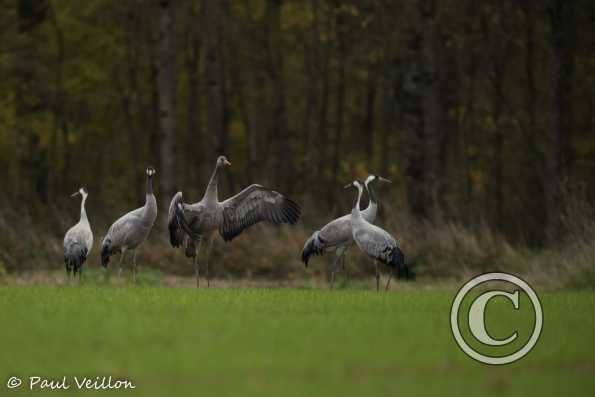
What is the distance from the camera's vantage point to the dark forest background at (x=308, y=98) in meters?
30.2

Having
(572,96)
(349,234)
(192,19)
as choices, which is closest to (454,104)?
(572,96)

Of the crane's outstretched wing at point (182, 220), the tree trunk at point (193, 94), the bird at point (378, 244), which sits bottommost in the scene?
the bird at point (378, 244)

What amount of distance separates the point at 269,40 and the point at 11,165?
16.2 m

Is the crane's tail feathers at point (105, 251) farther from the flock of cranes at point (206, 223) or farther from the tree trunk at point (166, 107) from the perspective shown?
the tree trunk at point (166, 107)

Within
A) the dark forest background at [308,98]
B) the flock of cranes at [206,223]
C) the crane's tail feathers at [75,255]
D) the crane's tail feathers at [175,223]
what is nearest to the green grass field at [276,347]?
the crane's tail feathers at [75,255]

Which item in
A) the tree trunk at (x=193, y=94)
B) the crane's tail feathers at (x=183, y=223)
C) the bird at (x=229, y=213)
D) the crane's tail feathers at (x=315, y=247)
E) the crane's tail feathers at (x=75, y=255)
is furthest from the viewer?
the tree trunk at (x=193, y=94)

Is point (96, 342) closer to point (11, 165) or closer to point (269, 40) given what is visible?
point (269, 40)

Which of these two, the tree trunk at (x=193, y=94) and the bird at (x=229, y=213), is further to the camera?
the tree trunk at (x=193, y=94)

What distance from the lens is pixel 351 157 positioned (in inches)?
2015

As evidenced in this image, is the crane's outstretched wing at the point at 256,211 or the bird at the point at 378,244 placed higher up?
the crane's outstretched wing at the point at 256,211

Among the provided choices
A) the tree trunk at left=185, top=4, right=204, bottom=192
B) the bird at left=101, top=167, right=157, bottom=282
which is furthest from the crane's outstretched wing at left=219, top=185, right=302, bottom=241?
the tree trunk at left=185, top=4, right=204, bottom=192

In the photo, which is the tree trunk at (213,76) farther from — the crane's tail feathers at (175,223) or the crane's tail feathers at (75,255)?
the crane's tail feathers at (75,255)

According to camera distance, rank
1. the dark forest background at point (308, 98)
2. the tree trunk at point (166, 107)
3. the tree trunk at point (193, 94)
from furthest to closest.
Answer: the tree trunk at point (193, 94) → the tree trunk at point (166, 107) → the dark forest background at point (308, 98)

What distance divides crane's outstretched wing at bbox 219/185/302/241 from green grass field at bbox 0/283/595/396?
5.73m
